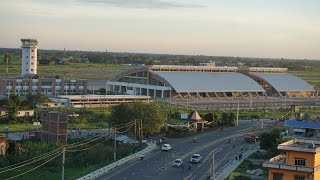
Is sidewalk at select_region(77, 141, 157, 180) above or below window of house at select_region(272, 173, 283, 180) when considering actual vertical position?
below

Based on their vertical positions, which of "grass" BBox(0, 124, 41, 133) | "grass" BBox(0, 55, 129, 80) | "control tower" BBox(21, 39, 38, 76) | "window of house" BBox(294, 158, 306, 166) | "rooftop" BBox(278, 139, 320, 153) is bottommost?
"grass" BBox(0, 124, 41, 133)

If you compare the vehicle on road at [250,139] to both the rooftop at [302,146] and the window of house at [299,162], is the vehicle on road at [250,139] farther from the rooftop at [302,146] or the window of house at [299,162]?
the window of house at [299,162]

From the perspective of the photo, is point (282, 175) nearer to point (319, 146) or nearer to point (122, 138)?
point (319, 146)

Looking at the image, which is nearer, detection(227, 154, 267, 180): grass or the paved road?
detection(227, 154, 267, 180): grass

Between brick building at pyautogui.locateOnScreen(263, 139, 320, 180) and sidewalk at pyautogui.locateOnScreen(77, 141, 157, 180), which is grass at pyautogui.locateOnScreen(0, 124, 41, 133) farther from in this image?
brick building at pyautogui.locateOnScreen(263, 139, 320, 180)

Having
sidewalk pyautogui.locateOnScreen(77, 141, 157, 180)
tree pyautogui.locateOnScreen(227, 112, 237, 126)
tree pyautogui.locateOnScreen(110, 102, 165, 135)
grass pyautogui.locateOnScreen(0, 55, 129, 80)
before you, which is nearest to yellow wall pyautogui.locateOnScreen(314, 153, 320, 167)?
sidewalk pyautogui.locateOnScreen(77, 141, 157, 180)

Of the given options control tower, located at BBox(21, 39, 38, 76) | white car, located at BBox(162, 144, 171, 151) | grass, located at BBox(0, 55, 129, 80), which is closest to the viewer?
white car, located at BBox(162, 144, 171, 151)

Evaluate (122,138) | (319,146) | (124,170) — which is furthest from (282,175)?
(122,138)
